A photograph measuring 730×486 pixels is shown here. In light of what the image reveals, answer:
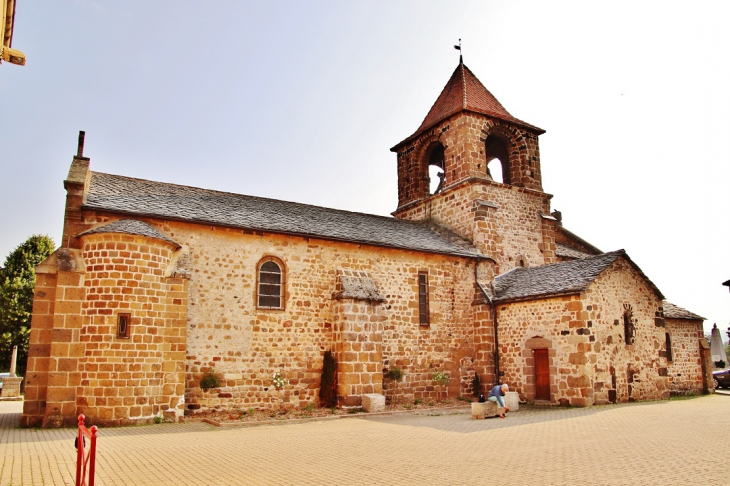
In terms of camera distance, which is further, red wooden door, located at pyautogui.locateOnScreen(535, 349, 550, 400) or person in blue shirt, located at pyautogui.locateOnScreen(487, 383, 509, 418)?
red wooden door, located at pyautogui.locateOnScreen(535, 349, 550, 400)

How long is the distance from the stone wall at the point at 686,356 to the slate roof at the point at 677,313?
0.18m

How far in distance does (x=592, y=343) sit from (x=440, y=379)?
198 inches

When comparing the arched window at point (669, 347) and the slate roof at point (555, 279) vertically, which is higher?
the slate roof at point (555, 279)

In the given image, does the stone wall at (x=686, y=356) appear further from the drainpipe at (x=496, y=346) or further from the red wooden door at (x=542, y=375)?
the drainpipe at (x=496, y=346)

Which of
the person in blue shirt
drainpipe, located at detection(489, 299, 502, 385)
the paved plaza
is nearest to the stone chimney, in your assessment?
the paved plaza

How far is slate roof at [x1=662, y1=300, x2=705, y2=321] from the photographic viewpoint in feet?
72.3

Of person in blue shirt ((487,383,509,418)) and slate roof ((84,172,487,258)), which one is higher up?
slate roof ((84,172,487,258))

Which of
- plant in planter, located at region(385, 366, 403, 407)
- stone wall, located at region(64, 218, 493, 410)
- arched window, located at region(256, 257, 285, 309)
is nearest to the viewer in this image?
stone wall, located at region(64, 218, 493, 410)

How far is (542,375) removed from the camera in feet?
56.1

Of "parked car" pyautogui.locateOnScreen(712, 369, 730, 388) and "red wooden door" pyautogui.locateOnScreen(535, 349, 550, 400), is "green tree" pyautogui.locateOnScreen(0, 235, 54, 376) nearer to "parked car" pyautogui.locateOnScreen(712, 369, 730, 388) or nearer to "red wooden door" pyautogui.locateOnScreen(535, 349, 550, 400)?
"red wooden door" pyautogui.locateOnScreen(535, 349, 550, 400)

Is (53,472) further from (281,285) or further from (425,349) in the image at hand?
(425,349)

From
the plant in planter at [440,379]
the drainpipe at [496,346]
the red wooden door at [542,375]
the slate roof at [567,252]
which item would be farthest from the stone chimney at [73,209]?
the slate roof at [567,252]

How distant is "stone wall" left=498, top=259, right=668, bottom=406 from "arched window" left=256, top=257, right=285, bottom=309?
26.0 ft

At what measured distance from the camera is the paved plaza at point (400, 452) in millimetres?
7301
